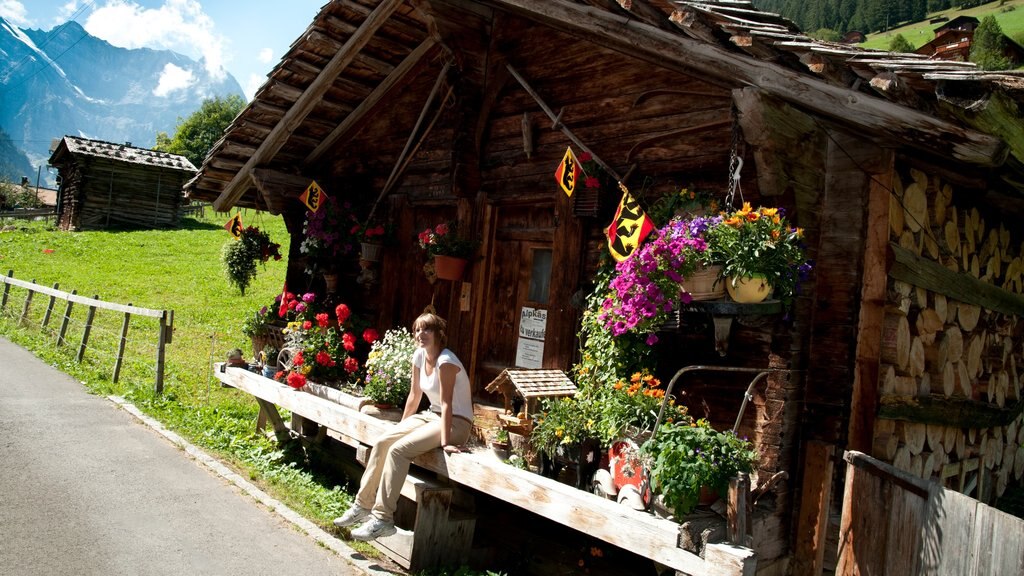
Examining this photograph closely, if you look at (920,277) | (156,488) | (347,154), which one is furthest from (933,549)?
(347,154)

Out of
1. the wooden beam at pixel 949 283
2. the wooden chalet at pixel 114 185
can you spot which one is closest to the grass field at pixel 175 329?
the wooden chalet at pixel 114 185

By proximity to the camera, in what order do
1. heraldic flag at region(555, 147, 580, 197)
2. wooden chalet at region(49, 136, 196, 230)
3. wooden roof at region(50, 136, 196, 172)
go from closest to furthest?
heraldic flag at region(555, 147, 580, 197) → wooden chalet at region(49, 136, 196, 230) → wooden roof at region(50, 136, 196, 172)

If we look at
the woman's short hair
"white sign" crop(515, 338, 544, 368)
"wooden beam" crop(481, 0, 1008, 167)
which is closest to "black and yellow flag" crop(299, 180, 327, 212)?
"white sign" crop(515, 338, 544, 368)

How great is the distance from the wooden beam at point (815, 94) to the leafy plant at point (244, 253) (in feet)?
19.3

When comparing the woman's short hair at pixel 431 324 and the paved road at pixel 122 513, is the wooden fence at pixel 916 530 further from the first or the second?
the paved road at pixel 122 513

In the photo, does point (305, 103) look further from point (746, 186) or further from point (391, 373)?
point (746, 186)

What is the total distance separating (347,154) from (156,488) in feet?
14.6

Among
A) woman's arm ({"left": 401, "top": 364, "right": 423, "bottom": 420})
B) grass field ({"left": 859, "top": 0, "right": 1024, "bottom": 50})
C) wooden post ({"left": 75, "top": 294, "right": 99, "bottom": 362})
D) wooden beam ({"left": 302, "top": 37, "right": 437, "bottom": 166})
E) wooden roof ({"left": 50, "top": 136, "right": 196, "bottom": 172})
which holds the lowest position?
wooden post ({"left": 75, "top": 294, "right": 99, "bottom": 362})

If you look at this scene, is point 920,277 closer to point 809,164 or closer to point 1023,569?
point 809,164

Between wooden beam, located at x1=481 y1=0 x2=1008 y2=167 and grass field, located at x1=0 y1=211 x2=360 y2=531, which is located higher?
wooden beam, located at x1=481 y1=0 x2=1008 y2=167

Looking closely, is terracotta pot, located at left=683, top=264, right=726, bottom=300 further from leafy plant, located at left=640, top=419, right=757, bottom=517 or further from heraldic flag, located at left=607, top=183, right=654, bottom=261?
leafy plant, located at left=640, top=419, right=757, bottom=517

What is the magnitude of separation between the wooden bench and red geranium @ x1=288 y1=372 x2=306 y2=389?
3.03 feet

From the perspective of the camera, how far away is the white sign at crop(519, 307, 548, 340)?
6.21m

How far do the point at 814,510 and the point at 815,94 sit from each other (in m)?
2.57
